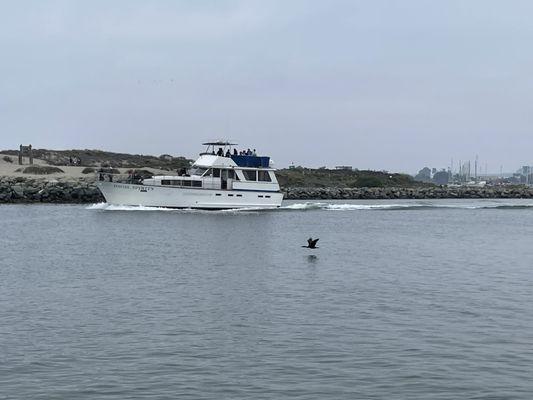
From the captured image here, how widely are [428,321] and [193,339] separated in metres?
6.44

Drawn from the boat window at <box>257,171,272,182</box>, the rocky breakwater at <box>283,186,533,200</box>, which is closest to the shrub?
the rocky breakwater at <box>283,186,533,200</box>

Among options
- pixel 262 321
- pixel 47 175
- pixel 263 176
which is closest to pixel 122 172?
pixel 47 175

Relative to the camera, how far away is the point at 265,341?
1711cm

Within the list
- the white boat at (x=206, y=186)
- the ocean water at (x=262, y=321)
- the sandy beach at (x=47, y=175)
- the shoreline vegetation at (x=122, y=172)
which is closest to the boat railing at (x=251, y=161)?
the white boat at (x=206, y=186)

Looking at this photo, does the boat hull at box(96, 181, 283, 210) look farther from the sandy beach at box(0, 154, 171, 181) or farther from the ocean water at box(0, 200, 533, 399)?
the ocean water at box(0, 200, 533, 399)

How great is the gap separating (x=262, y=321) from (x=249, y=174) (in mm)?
51383

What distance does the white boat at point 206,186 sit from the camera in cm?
6712

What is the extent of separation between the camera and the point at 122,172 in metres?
103

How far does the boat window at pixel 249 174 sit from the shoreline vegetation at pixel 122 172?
20.3 meters

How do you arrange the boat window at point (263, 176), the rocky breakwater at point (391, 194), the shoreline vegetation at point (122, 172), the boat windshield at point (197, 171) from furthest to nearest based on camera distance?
1. the rocky breakwater at point (391, 194)
2. the shoreline vegetation at point (122, 172)
3. the boat window at point (263, 176)
4. the boat windshield at point (197, 171)

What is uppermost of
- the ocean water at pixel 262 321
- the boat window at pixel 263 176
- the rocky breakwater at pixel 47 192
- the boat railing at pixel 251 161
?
the boat railing at pixel 251 161

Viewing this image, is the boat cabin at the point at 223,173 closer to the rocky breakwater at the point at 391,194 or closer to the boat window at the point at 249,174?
the boat window at the point at 249,174

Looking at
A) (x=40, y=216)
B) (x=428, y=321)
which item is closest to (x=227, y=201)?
(x=40, y=216)

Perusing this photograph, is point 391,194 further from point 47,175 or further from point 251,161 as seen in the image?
point 251,161
